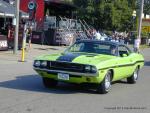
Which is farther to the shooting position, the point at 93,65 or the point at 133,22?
the point at 133,22

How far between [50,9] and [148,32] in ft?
55.6

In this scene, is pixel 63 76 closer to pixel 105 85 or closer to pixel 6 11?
pixel 105 85

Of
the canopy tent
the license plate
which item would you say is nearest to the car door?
the license plate

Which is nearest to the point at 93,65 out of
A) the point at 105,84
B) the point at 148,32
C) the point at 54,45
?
the point at 105,84

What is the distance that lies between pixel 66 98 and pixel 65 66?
1045mm

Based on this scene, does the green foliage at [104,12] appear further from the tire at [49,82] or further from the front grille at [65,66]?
the front grille at [65,66]

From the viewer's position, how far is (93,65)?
11812 mm

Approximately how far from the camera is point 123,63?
44.5 feet

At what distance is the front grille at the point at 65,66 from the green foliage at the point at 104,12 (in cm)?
3571

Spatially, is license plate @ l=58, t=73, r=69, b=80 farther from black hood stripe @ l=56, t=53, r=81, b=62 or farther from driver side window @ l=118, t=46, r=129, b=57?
driver side window @ l=118, t=46, r=129, b=57

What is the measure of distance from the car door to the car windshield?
12.2 inches

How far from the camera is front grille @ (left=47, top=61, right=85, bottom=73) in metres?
11.9

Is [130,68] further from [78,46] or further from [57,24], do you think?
[57,24]

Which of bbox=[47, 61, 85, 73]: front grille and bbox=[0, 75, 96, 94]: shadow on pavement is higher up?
bbox=[47, 61, 85, 73]: front grille
